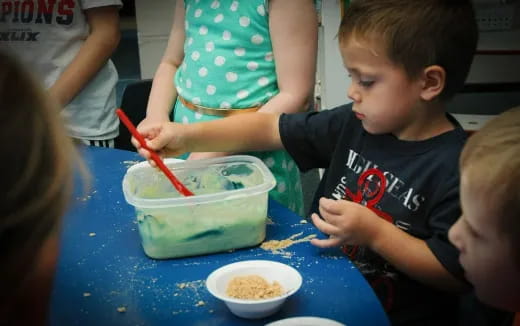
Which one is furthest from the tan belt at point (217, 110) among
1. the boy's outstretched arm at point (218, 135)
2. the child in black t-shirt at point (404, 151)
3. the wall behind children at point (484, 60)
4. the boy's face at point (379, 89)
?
the wall behind children at point (484, 60)

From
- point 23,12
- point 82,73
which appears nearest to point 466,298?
point 82,73

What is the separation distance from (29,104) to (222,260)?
21.6 inches

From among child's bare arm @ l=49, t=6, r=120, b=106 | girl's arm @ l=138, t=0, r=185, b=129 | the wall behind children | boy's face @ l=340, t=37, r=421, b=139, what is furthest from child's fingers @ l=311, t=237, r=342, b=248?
the wall behind children

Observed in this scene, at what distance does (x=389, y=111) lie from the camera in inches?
40.0

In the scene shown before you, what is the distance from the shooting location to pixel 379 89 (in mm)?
1009

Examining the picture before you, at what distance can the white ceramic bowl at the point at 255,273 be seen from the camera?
0.75 m

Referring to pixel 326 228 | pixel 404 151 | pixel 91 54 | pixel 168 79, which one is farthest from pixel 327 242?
pixel 91 54

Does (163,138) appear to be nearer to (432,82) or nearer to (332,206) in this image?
(332,206)

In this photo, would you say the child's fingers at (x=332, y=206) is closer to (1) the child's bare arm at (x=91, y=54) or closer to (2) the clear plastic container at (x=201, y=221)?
(2) the clear plastic container at (x=201, y=221)

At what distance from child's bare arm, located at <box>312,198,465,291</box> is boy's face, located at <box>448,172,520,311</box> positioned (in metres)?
0.14

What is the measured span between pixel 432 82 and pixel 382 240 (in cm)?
31

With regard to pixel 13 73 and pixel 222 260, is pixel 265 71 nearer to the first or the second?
→ pixel 222 260

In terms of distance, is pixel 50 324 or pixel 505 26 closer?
pixel 50 324

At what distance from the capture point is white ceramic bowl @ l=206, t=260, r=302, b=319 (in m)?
0.75
